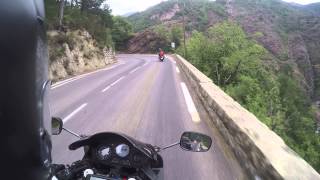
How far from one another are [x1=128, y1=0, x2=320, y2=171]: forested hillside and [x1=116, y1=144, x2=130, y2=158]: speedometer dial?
29266 millimetres

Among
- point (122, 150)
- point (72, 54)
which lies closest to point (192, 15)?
point (72, 54)

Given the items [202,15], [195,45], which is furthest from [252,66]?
[202,15]

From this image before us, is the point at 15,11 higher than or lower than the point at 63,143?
higher

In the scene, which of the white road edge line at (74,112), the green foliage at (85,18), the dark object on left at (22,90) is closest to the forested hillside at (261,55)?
the green foliage at (85,18)

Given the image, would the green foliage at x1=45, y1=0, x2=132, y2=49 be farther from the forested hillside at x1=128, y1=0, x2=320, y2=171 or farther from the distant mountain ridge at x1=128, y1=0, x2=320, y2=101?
the distant mountain ridge at x1=128, y1=0, x2=320, y2=101

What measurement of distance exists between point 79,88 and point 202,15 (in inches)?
Answer: 4688

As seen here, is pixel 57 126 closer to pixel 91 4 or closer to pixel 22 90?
pixel 22 90

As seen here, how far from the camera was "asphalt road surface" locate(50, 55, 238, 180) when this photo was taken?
6699 millimetres

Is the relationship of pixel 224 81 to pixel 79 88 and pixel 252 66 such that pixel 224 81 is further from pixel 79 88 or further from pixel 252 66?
pixel 79 88

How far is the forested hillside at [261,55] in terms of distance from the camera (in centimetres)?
4119

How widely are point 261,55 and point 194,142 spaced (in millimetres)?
42996

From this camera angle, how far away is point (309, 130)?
187 feet

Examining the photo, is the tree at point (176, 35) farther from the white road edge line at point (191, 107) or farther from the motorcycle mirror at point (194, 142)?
the motorcycle mirror at point (194, 142)

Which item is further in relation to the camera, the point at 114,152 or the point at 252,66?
the point at 252,66
